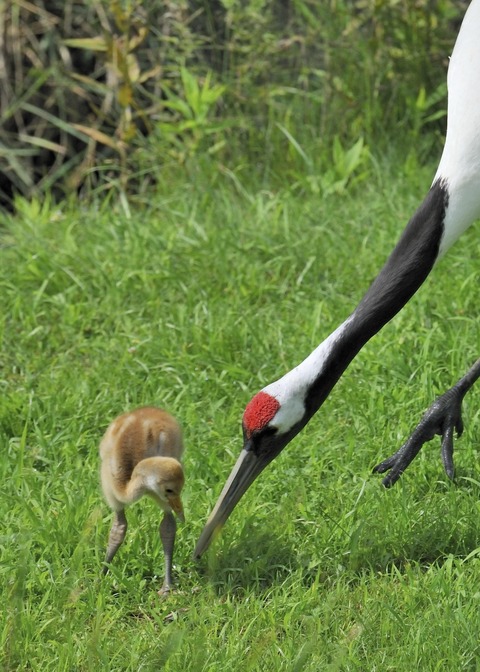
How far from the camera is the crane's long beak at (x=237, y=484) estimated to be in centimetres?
362

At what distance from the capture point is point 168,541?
3.47 m

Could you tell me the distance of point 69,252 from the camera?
5.61 m

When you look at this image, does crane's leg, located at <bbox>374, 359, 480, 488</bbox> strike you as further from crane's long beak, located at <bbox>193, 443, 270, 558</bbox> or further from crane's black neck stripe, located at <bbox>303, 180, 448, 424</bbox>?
crane's long beak, located at <bbox>193, 443, 270, 558</bbox>

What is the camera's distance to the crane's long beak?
143 inches

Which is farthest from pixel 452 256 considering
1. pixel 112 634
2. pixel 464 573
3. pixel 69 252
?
pixel 112 634

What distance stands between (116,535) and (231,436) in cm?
88

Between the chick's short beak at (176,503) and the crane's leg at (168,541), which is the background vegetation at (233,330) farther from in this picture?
the chick's short beak at (176,503)

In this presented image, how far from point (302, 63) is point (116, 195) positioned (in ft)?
4.36

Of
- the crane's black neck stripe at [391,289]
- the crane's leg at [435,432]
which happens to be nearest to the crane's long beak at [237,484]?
the crane's black neck stripe at [391,289]

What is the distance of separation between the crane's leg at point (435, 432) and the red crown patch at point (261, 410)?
524 mm

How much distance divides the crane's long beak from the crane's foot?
0.47 meters

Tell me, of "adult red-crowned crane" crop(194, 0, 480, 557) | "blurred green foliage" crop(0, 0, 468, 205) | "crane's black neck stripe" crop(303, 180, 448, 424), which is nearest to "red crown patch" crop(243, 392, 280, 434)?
"adult red-crowned crane" crop(194, 0, 480, 557)

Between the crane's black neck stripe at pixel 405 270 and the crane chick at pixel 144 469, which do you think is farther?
the crane's black neck stripe at pixel 405 270

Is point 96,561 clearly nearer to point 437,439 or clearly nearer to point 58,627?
point 58,627
